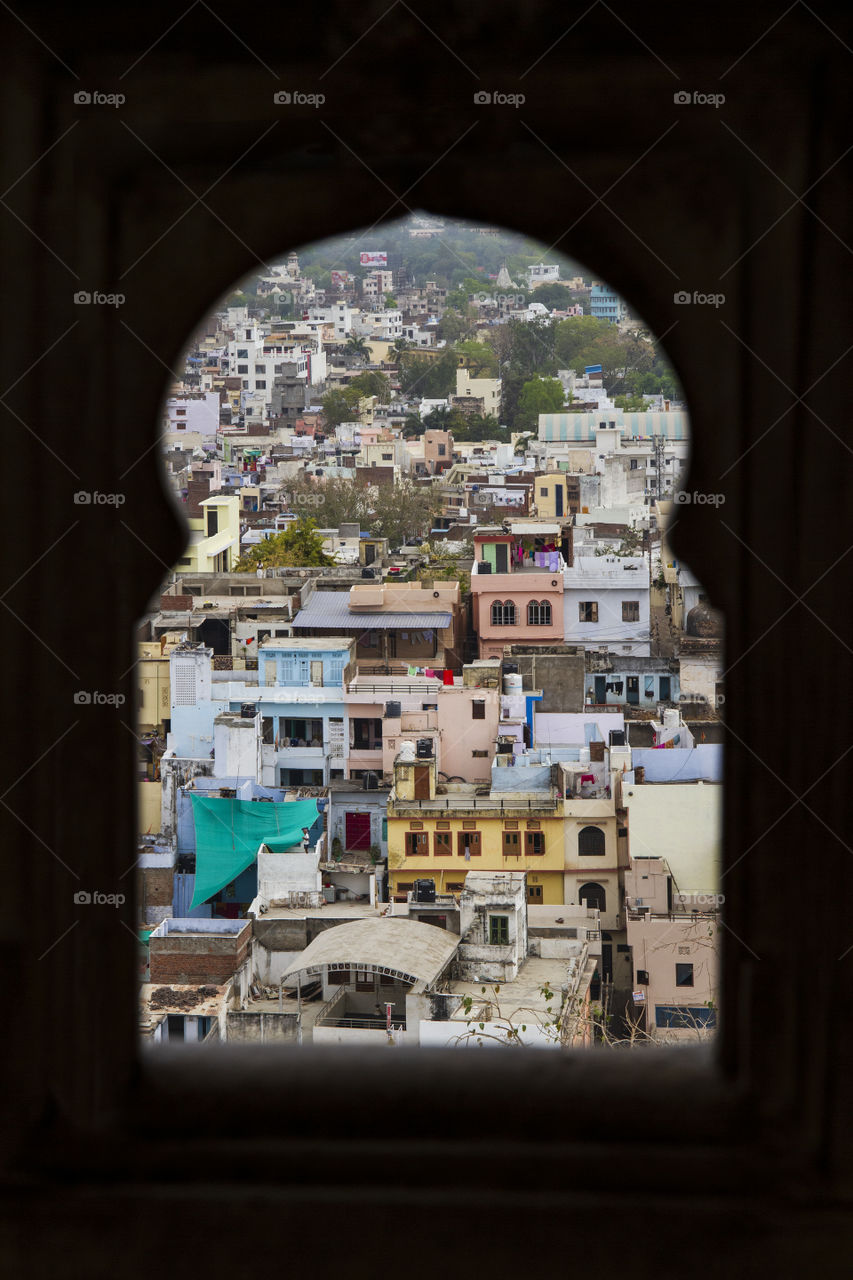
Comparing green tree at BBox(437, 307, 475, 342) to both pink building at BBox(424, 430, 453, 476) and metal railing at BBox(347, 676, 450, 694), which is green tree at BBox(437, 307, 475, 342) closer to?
pink building at BBox(424, 430, 453, 476)

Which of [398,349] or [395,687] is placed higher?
[398,349]

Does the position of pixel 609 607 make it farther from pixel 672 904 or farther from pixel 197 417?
pixel 197 417

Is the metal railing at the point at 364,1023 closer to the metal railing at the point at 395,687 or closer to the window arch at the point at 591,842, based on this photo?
the window arch at the point at 591,842

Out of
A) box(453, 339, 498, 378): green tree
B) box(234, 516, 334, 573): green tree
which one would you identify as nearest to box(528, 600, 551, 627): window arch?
box(234, 516, 334, 573): green tree

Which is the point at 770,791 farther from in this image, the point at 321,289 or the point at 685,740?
the point at 321,289

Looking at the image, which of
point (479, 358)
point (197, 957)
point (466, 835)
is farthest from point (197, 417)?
point (197, 957)

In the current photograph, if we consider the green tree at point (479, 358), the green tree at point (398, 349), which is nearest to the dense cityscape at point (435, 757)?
the green tree at point (479, 358)
